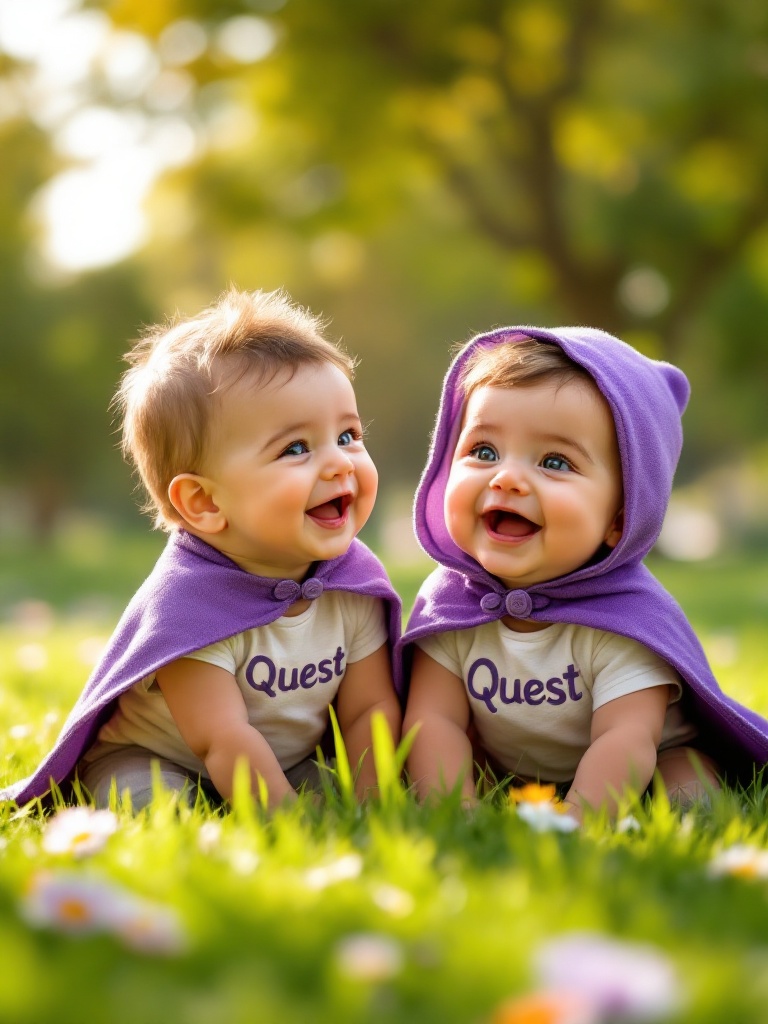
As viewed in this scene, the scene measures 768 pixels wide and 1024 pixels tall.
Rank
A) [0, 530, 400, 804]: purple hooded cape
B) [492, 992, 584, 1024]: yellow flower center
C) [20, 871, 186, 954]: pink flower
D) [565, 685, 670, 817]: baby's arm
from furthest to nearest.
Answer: [0, 530, 400, 804]: purple hooded cape
[565, 685, 670, 817]: baby's arm
[20, 871, 186, 954]: pink flower
[492, 992, 584, 1024]: yellow flower center

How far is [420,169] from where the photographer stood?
16172 mm

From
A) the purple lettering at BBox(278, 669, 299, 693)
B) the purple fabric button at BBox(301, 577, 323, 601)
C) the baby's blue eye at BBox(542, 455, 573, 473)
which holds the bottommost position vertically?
the purple lettering at BBox(278, 669, 299, 693)

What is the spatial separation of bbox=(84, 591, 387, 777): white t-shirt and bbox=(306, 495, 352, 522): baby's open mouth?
20 cm

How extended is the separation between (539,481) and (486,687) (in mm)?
483

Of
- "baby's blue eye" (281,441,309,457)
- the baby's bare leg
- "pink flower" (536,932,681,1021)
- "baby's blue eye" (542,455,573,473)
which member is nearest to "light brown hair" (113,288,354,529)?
"baby's blue eye" (281,441,309,457)

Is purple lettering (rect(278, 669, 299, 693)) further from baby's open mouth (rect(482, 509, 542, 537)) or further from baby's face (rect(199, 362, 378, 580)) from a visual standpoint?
baby's open mouth (rect(482, 509, 542, 537))

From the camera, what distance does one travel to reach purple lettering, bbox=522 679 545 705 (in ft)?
8.55

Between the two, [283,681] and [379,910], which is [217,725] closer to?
[283,681]

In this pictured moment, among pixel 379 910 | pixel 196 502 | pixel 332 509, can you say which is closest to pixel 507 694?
pixel 332 509

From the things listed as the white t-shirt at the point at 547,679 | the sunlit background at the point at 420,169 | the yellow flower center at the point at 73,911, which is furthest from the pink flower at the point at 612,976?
the sunlit background at the point at 420,169

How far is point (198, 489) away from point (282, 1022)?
1.60 m

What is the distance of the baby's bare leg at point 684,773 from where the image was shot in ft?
8.43

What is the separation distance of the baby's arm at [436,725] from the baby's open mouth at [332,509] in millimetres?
383

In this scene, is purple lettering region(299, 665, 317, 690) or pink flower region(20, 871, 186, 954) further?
purple lettering region(299, 665, 317, 690)
